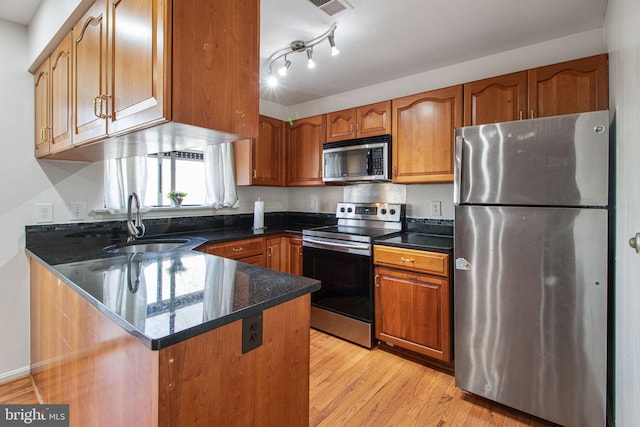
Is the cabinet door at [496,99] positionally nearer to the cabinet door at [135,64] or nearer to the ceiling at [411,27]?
the ceiling at [411,27]

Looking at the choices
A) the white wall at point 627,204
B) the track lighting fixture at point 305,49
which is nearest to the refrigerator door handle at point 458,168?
the white wall at point 627,204

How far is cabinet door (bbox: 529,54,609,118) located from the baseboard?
3817 mm

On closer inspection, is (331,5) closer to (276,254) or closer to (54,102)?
(54,102)

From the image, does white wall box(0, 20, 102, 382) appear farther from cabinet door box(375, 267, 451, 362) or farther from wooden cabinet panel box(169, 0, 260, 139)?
cabinet door box(375, 267, 451, 362)

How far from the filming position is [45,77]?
77.7 inches

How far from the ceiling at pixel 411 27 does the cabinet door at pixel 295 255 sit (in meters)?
1.60

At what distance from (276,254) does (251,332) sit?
2.22 meters

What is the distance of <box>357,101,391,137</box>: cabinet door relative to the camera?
2.76m

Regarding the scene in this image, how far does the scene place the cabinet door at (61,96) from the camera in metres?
1.66

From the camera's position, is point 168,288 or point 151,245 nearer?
point 168,288

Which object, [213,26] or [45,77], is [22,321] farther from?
[213,26]

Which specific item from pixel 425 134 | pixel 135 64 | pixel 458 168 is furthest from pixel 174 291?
pixel 425 134

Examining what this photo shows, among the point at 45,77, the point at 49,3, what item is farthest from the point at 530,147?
the point at 45,77

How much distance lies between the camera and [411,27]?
2111mm
